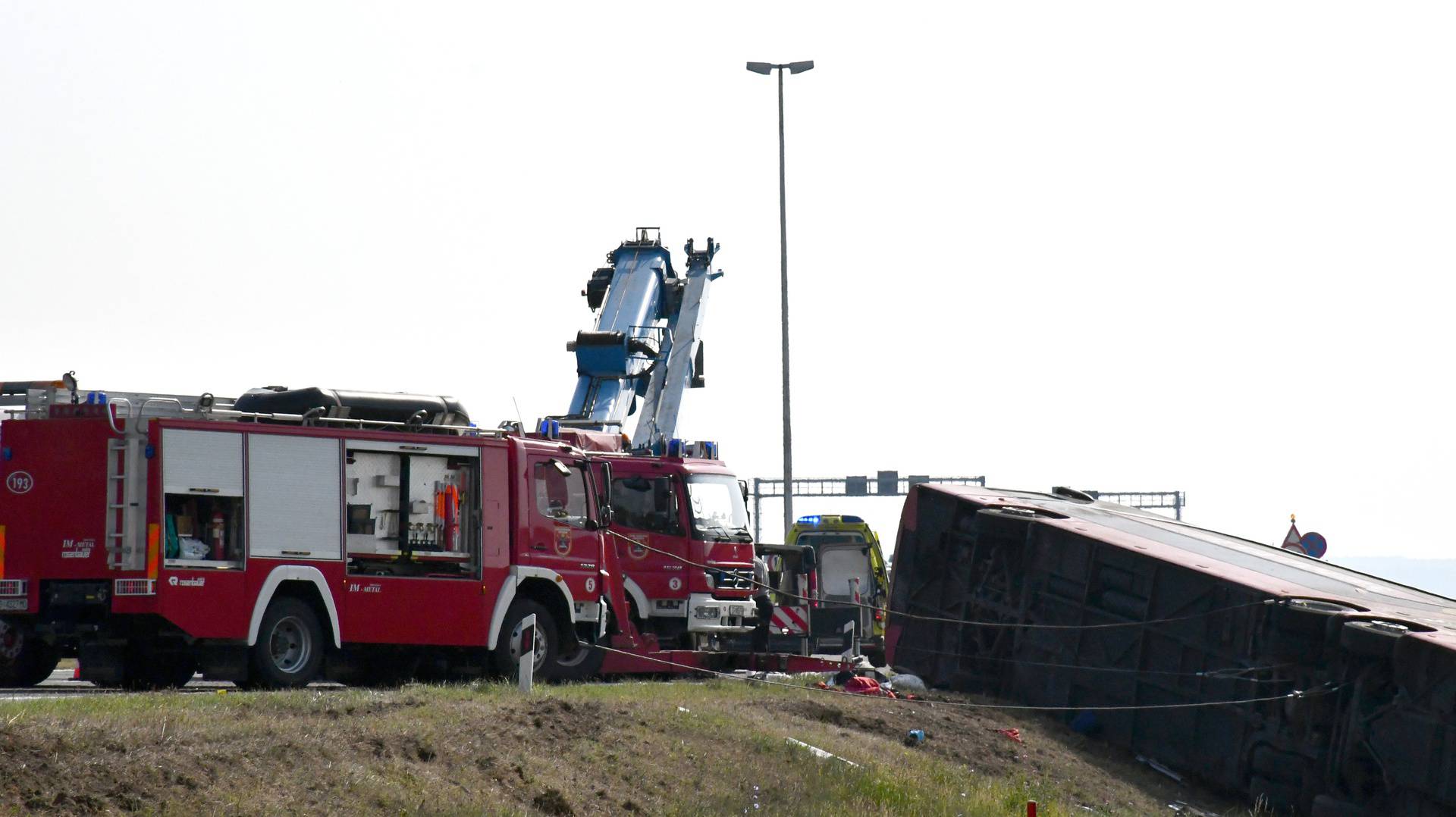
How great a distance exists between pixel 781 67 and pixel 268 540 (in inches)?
865

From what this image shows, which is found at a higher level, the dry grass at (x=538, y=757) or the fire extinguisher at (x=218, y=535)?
the fire extinguisher at (x=218, y=535)

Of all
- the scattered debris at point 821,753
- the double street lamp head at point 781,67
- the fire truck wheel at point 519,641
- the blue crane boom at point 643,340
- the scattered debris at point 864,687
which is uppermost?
the double street lamp head at point 781,67

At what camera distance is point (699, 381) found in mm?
28891

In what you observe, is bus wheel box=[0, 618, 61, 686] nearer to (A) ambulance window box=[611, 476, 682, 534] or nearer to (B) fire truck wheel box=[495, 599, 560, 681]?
(B) fire truck wheel box=[495, 599, 560, 681]

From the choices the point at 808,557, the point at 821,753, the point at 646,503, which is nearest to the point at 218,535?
the point at 821,753

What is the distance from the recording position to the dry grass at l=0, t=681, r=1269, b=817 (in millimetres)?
8086

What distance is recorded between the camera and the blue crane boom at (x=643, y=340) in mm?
26672

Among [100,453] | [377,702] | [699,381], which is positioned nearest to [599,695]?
[377,702]

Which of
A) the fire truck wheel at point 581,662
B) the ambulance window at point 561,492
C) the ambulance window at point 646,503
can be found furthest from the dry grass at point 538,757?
the ambulance window at point 646,503

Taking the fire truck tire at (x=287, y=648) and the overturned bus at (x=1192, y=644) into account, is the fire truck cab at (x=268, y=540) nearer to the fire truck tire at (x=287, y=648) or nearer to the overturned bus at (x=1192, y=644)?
the fire truck tire at (x=287, y=648)

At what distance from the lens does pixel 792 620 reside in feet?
76.3

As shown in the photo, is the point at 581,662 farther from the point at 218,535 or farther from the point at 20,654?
the point at 20,654

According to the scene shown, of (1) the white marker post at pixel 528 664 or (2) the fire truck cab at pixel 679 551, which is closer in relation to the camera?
(1) the white marker post at pixel 528 664

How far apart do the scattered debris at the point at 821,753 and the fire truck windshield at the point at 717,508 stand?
299 inches
